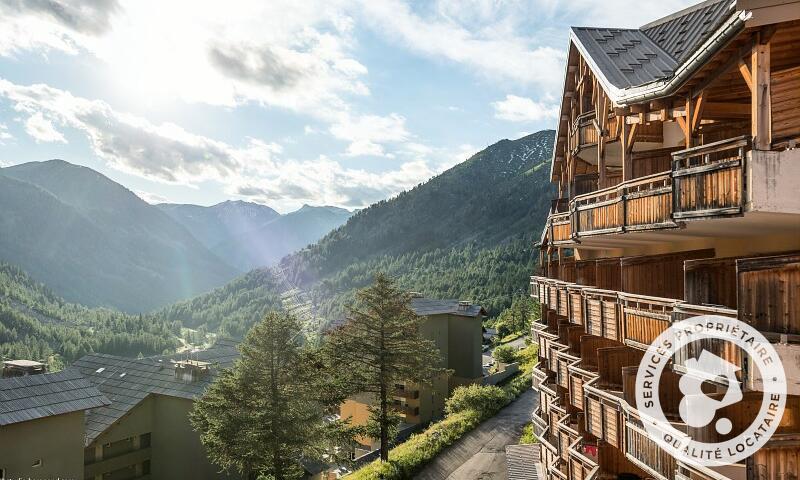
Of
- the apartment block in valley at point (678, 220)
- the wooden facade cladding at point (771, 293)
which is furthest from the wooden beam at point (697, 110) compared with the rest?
the wooden facade cladding at point (771, 293)

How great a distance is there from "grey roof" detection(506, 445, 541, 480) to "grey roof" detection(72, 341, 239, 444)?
18293 mm

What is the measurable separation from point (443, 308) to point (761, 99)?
Answer: 49.7 m

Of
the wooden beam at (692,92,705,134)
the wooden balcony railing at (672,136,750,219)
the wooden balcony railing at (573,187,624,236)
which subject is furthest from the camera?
the wooden balcony railing at (573,187,624,236)

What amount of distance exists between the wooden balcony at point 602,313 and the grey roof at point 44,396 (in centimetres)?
2723

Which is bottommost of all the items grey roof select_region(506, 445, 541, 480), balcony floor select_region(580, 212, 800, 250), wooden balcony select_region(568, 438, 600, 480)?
grey roof select_region(506, 445, 541, 480)

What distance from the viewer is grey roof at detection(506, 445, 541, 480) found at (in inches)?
968

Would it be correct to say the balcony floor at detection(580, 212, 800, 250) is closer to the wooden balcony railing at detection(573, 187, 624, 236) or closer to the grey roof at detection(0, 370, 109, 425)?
the wooden balcony railing at detection(573, 187, 624, 236)

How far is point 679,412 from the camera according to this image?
12234mm

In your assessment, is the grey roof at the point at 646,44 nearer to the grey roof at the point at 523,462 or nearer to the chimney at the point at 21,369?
the grey roof at the point at 523,462

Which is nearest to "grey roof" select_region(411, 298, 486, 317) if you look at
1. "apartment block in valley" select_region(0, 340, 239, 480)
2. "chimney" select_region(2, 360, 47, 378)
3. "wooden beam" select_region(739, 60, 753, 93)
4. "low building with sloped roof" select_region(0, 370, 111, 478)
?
"apartment block in valley" select_region(0, 340, 239, 480)

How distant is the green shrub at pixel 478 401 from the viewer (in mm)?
40094

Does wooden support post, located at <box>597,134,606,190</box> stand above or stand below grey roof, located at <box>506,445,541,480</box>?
→ above

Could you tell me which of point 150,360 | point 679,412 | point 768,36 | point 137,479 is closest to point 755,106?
point 768,36

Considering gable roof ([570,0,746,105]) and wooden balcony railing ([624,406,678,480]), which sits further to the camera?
gable roof ([570,0,746,105])
